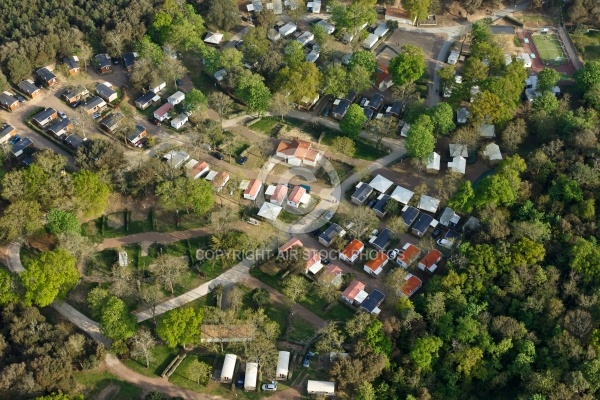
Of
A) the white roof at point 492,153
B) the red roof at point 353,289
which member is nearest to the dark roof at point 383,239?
the red roof at point 353,289

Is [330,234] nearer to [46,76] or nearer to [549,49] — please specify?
[46,76]

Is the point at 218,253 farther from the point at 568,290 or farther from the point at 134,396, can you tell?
the point at 568,290

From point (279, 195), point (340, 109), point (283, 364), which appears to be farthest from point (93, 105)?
point (283, 364)

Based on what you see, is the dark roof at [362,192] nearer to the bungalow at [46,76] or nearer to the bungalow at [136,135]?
the bungalow at [136,135]

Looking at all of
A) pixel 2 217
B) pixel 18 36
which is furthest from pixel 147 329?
pixel 18 36

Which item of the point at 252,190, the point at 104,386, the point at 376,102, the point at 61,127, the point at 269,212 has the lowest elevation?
the point at 104,386

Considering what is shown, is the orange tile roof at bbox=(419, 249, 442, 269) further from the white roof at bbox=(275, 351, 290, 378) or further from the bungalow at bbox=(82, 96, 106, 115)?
the bungalow at bbox=(82, 96, 106, 115)
